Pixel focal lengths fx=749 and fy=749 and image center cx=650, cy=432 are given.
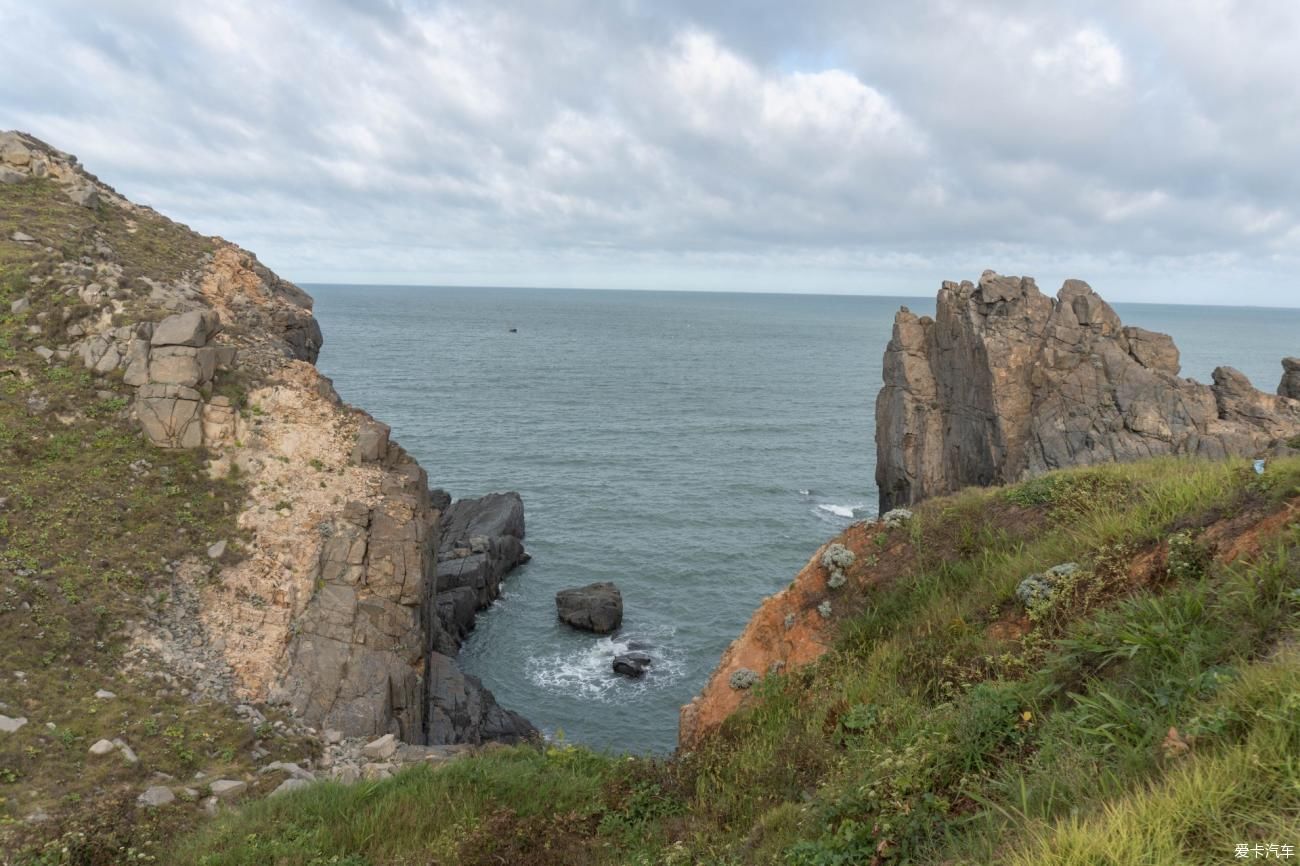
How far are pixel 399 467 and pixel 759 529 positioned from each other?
1295 inches

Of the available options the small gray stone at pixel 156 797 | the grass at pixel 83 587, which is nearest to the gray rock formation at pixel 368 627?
the grass at pixel 83 587

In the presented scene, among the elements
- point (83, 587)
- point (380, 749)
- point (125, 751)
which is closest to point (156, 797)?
point (125, 751)

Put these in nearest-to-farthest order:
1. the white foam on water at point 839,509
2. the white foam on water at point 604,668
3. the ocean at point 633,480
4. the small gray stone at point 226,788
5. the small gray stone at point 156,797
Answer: the small gray stone at point 156,797
the small gray stone at point 226,788
the white foam on water at point 604,668
the ocean at point 633,480
the white foam on water at point 839,509

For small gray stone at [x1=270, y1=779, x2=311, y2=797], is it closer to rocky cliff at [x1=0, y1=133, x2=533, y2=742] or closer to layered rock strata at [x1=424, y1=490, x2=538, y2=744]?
rocky cliff at [x1=0, y1=133, x2=533, y2=742]

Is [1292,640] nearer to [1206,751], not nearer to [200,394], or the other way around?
[1206,751]

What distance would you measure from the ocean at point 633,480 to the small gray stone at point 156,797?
27.4ft

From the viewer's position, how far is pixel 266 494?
23.0 metres

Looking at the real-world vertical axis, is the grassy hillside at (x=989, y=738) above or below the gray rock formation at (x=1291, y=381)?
below

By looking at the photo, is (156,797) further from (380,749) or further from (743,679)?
(743,679)

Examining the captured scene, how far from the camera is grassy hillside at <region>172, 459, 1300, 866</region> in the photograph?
17.6 feet

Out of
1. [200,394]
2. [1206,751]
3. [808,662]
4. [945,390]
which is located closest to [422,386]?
[945,390]

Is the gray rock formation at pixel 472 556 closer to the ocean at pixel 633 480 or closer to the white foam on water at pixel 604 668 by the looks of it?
the ocean at pixel 633 480

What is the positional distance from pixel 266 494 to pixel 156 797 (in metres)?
10.5

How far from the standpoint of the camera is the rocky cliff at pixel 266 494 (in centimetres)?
1955
